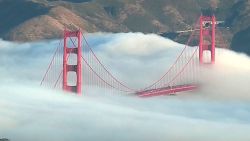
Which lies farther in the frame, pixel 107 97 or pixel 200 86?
pixel 200 86

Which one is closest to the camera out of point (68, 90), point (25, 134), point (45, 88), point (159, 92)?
point (25, 134)

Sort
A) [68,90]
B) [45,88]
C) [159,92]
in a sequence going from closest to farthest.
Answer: [68,90] < [159,92] < [45,88]

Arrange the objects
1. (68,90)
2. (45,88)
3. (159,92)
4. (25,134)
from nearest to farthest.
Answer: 1. (25,134)
2. (68,90)
3. (159,92)
4. (45,88)

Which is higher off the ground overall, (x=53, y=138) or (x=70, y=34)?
(x=70, y=34)

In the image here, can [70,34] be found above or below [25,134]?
above

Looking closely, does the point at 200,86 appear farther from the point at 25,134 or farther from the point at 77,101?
the point at 25,134

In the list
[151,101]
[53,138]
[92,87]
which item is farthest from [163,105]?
[53,138]

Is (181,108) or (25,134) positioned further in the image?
(181,108)

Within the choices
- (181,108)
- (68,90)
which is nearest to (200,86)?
(181,108)

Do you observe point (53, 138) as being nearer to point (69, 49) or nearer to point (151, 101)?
point (69, 49)
